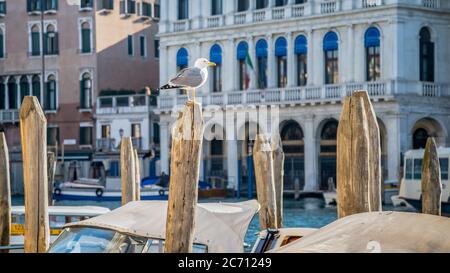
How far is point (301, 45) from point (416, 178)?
9994 mm

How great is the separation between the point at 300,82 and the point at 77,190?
7540 mm

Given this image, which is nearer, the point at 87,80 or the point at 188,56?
the point at 188,56

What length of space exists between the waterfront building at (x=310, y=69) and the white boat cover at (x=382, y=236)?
83.4 feet

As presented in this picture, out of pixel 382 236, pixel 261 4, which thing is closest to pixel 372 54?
pixel 261 4

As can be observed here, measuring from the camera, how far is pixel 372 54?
38.0 m

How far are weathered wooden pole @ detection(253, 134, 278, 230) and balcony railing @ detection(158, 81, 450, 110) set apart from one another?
17860 mm

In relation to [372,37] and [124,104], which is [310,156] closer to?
[372,37]

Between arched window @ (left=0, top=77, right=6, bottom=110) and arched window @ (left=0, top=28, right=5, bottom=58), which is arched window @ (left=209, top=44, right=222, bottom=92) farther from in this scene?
arched window @ (left=0, top=77, right=6, bottom=110)

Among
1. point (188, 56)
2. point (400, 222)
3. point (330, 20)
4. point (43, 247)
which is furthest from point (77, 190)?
point (400, 222)

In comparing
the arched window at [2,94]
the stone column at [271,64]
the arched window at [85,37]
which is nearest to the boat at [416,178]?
the stone column at [271,64]

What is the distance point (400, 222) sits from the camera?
34.3ft

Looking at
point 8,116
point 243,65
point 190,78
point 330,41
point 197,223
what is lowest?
point 197,223

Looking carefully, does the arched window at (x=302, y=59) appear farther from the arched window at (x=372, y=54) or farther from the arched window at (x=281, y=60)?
the arched window at (x=372, y=54)
